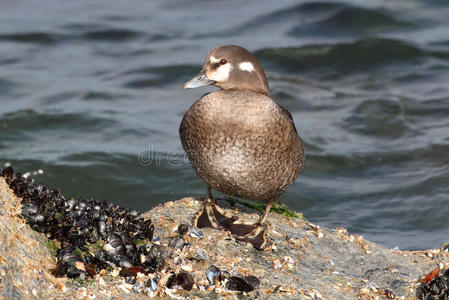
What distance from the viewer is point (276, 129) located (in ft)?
19.0

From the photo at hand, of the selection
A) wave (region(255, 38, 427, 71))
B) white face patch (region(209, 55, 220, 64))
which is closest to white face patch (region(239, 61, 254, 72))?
white face patch (region(209, 55, 220, 64))

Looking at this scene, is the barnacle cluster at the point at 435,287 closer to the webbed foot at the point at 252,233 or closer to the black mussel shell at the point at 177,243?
the webbed foot at the point at 252,233

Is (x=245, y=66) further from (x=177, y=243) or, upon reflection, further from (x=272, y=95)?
(x=272, y=95)

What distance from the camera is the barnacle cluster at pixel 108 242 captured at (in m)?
4.51

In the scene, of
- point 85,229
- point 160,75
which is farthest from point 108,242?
point 160,75

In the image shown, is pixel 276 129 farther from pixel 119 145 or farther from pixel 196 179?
pixel 119 145

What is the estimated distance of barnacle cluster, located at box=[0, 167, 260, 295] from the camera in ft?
14.8

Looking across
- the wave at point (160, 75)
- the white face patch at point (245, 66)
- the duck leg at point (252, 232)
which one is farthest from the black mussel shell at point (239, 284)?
the wave at point (160, 75)

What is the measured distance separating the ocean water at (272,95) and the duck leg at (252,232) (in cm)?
371

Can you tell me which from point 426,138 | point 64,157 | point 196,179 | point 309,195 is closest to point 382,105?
point 426,138

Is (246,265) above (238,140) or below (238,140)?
below

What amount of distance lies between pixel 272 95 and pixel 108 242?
10009 mm

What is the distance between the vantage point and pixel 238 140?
562 centimetres

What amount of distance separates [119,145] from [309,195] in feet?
12.2
